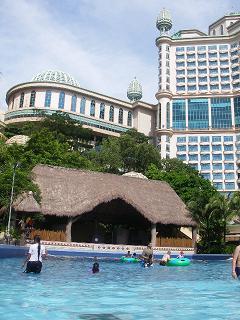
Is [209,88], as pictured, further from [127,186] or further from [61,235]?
[61,235]

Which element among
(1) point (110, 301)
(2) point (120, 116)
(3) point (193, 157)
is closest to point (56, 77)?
(2) point (120, 116)

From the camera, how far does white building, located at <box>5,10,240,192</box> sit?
79.8m

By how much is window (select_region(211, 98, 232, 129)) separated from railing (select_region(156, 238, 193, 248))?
53.3m

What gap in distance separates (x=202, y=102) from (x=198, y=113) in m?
2.88

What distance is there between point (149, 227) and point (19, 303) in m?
26.8

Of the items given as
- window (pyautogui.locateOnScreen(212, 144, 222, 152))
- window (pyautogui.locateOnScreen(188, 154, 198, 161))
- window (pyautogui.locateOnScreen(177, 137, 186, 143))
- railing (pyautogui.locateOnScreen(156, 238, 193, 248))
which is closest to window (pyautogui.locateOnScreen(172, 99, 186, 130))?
window (pyautogui.locateOnScreen(177, 137, 186, 143))

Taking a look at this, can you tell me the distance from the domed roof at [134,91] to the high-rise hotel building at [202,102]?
1486cm

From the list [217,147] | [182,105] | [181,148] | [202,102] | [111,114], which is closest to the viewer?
[217,147]

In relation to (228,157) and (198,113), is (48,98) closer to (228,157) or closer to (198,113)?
(198,113)

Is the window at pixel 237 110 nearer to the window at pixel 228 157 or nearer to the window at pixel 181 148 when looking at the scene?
the window at pixel 228 157

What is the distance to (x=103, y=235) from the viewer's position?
114ft

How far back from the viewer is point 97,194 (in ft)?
98.6

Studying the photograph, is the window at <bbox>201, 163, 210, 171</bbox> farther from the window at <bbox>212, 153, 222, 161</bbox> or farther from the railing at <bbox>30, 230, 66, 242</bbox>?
the railing at <bbox>30, 230, 66, 242</bbox>

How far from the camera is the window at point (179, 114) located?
83438mm
